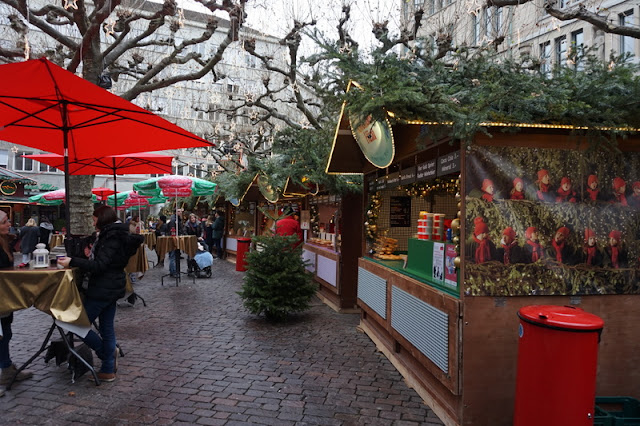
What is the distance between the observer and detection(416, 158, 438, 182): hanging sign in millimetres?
5231

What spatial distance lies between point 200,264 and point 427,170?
999 centimetres

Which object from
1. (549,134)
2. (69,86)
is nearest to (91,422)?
(69,86)

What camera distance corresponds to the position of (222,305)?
9734 millimetres

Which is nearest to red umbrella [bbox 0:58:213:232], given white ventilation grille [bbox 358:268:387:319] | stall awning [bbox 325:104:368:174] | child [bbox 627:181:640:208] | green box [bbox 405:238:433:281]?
stall awning [bbox 325:104:368:174]

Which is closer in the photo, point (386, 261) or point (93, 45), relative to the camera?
point (386, 261)

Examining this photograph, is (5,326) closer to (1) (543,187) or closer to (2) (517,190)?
(2) (517,190)

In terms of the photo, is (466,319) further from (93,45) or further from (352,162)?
(93,45)

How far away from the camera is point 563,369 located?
334 centimetres

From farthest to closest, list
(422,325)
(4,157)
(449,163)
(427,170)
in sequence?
(4,157), (427,170), (422,325), (449,163)

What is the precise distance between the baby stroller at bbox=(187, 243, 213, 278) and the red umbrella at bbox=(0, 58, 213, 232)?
271 inches

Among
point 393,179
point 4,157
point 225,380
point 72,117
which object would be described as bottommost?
point 225,380

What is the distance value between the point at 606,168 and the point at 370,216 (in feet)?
13.6

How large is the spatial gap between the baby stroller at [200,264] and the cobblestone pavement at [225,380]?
5.55 meters

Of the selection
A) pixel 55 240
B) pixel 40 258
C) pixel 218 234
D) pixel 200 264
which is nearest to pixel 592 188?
pixel 40 258
